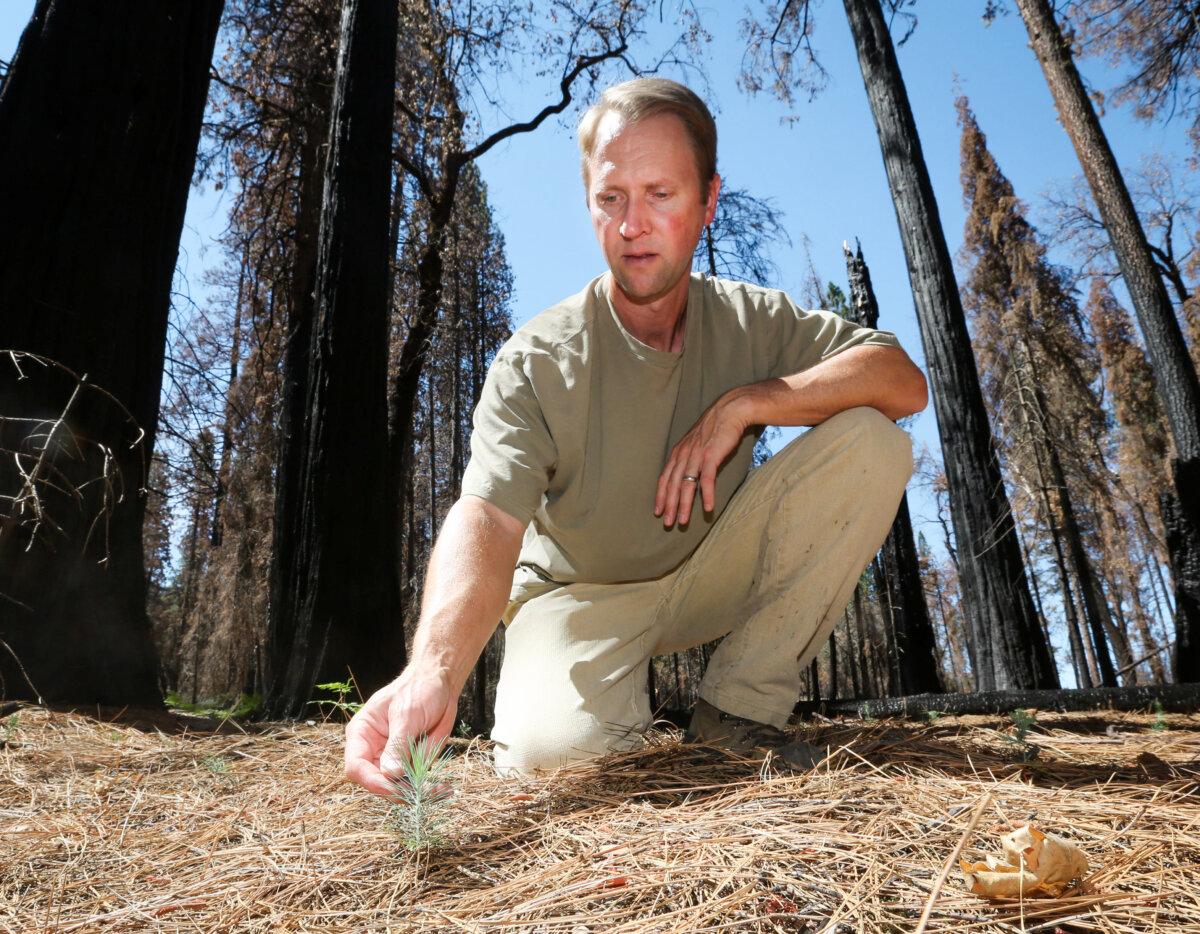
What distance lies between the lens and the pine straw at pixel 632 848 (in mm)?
1046

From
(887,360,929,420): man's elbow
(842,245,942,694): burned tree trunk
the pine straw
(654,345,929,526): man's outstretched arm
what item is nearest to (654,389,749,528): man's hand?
(654,345,929,526): man's outstretched arm

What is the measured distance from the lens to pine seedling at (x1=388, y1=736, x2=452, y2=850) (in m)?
1.30

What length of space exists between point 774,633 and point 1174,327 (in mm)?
7359

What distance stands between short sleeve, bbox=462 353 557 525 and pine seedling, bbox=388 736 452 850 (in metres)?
0.65

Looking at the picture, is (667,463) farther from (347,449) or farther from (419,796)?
(347,449)

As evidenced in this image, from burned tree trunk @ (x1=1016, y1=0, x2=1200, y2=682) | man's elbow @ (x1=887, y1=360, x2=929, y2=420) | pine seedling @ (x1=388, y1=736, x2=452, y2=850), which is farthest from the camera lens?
burned tree trunk @ (x1=1016, y1=0, x2=1200, y2=682)

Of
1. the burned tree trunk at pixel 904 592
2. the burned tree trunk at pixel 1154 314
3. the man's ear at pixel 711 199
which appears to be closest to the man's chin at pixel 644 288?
the man's ear at pixel 711 199

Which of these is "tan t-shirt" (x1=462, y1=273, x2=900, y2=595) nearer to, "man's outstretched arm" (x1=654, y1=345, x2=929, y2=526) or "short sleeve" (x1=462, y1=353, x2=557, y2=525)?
"short sleeve" (x1=462, y1=353, x2=557, y2=525)

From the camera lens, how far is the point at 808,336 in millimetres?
2510

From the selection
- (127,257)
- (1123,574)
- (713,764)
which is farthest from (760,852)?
(1123,574)

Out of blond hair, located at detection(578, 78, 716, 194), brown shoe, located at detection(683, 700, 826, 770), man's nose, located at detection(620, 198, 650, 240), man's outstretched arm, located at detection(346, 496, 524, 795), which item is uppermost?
blond hair, located at detection(578, 78, 716, 194)

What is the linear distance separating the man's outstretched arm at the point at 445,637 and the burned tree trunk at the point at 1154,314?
6679 mm

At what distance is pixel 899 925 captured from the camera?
98cm

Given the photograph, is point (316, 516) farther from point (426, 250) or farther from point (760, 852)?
point (426, 250)
